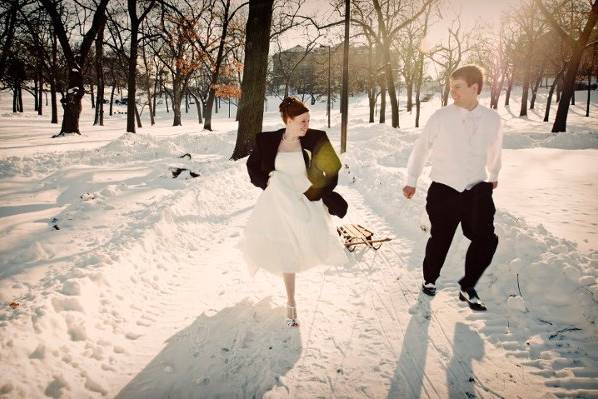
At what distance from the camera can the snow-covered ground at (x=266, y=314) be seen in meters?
2.64

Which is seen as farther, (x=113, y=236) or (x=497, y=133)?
(x=113, y=236)

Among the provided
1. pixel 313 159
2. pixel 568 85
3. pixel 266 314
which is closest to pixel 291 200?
pixel 313 159

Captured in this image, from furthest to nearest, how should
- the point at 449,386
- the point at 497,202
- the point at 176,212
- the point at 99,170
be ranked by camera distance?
the point at 99,170
the point at 497,202
the point at 176,212
the point at 449,386

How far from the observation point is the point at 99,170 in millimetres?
9008

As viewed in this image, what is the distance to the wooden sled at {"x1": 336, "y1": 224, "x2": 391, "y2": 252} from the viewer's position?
5.07 meters

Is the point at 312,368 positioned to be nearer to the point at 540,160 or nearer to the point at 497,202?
the point at 497,202

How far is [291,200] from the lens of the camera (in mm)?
3211

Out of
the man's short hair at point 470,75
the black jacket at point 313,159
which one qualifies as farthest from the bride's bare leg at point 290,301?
the man's short hair at point 470,75

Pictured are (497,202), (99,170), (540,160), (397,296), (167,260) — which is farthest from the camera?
(540,160)

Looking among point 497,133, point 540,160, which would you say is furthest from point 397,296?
point 540,160

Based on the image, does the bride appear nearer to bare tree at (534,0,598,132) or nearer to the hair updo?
the hair updo

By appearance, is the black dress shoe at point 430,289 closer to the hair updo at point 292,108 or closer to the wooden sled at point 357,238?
the wooden sled at point 357,238

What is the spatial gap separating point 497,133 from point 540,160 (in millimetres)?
10388

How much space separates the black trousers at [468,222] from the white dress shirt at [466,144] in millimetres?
123
